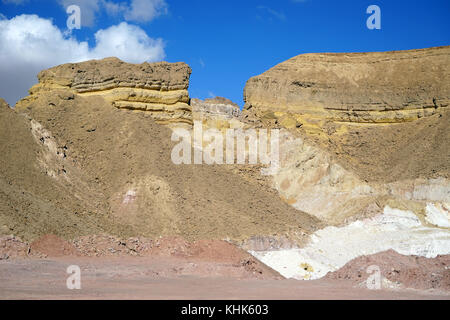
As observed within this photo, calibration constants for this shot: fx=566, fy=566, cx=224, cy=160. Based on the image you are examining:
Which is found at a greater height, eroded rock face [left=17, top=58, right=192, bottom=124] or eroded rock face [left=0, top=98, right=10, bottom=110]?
eroded rock face [left=17, top=58, right=192, bottom=124]

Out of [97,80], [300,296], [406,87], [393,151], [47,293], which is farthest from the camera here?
[406,87]

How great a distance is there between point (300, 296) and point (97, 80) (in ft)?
101

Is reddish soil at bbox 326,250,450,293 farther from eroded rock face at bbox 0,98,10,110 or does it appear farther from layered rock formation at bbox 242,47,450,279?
eroded rock face at bbox 0,98,10,110

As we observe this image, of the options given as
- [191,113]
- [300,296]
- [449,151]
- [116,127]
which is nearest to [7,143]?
[116,127]

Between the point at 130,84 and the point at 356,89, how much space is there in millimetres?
26303

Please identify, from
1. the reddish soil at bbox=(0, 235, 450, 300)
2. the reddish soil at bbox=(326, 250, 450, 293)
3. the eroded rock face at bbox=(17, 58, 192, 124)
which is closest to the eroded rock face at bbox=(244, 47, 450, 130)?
the eroded rock face at bbox=(17, 58, 192, 124)

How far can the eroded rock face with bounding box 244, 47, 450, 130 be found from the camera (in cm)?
5544

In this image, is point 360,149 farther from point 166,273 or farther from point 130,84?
point 166,273

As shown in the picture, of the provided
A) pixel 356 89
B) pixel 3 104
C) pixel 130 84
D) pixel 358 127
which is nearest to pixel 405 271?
pixel 3 104

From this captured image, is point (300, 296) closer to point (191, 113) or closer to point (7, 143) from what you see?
point (7, 143)

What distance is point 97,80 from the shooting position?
1725 inches

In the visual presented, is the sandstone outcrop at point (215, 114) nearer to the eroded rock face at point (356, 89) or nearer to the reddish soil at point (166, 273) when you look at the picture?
the eroded rock face at point (356, 89)

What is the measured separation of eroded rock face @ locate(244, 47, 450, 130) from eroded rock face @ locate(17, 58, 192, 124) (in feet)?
35.8

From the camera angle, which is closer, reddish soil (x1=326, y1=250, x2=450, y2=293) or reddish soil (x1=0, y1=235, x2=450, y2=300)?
reddish soil (x1=0, y1=235, x2=450, y2=300)
